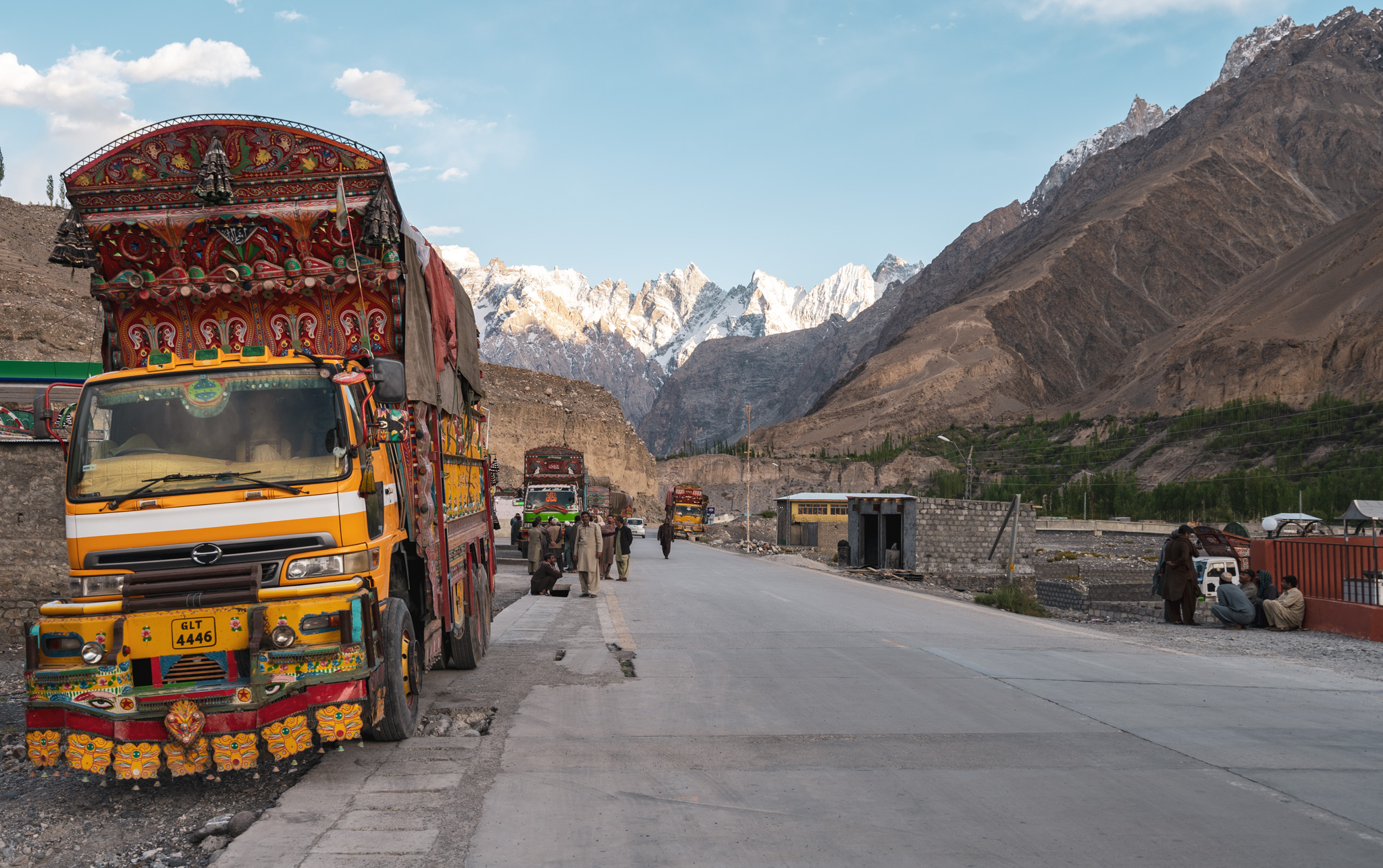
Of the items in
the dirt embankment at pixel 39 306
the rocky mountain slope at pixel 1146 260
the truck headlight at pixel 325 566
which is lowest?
the truck headlight at pixel 325 566

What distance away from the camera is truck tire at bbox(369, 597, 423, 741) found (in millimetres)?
6680

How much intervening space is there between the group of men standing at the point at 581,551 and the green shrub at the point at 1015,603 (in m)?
8.24

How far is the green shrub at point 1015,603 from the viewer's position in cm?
1930

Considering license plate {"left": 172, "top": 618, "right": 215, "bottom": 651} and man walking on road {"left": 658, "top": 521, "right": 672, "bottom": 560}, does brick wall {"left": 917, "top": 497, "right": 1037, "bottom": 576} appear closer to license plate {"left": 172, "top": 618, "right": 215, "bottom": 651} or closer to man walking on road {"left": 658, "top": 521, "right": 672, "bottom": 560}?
man walking on road {"left": 658, "top": 521, "right": 672, "bottom": 560}

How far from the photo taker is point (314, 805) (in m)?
5.71

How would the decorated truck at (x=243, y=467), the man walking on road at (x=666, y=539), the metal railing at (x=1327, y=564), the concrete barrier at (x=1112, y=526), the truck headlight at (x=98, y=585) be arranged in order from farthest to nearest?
the concrete barrier at (x=1112, y=526), the man walking on road at (x=666, y=539), the metal railing at (x=1327, y=564), the truck headlight at (x=98, y=585), the decorated truck at (x=243, y=467)

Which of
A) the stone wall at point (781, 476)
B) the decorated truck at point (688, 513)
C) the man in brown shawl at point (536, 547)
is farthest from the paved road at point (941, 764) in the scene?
the stone wall at point (781, 476)

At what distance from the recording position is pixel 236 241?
303 inches

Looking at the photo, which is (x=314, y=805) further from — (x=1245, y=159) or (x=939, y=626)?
(x=1245, y=159)

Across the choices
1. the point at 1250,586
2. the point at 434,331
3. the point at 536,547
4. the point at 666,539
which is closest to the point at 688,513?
the point at 666,539

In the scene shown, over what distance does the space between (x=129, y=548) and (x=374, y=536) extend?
141 cm

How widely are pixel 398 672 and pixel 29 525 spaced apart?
8.99m

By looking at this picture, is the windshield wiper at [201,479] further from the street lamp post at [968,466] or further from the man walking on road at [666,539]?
the street lamp post at [968,466]

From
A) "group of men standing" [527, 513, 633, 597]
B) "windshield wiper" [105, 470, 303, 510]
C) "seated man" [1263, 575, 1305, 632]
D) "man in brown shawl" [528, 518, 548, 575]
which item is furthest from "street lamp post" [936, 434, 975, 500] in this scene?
"windshield wiper" [105, 470, 303, 510]
